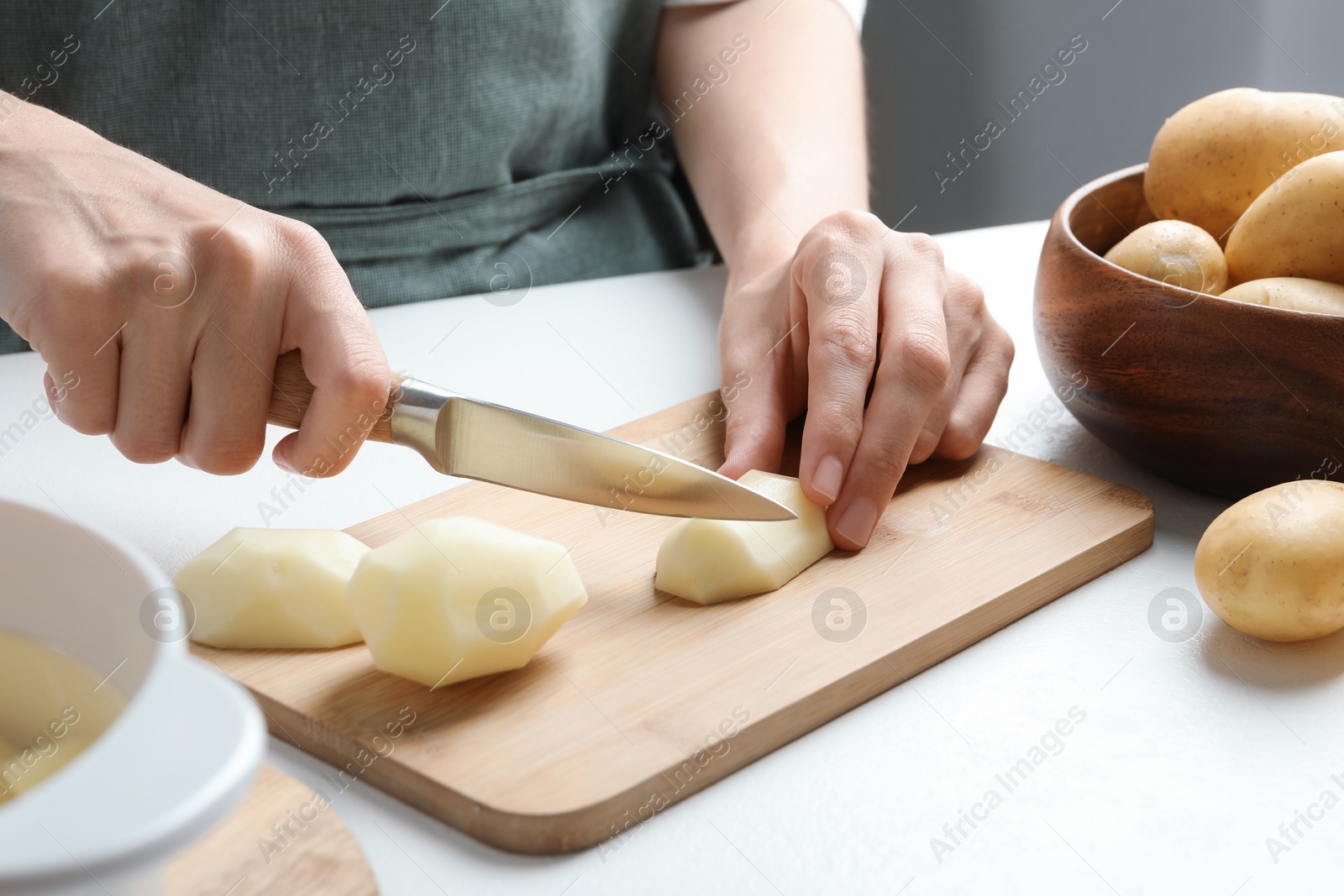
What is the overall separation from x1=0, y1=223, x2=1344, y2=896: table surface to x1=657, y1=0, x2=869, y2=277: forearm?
682 millimetres

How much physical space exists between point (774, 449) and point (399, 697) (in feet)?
1.52

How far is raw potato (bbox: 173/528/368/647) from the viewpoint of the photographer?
2.62 feet

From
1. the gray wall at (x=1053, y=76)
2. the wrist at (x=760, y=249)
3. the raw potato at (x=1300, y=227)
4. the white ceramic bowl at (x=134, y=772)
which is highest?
the white ceramic bowl at (x=134, y=772)

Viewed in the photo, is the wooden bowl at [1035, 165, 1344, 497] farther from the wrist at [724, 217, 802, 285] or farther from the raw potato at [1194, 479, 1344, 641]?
the wrist at [724, 217, 802, 285]

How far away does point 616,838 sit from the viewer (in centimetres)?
67

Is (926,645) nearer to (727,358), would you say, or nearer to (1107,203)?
(727,358)

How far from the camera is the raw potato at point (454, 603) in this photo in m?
0.73

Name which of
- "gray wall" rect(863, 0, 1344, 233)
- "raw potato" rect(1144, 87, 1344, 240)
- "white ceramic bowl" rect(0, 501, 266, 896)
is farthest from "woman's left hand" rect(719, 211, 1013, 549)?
"gray wall" rect(863, 0, 1344, 233)

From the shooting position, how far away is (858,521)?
94 centimetres

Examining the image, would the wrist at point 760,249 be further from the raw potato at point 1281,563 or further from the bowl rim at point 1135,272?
the raw potato at point 1281,563

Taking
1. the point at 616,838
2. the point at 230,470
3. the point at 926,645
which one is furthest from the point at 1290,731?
the point at 230,470

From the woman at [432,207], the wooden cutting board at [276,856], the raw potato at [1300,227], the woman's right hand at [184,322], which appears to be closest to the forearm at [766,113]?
the woman at [432,207]

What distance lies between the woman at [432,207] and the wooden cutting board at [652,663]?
91 millimetres

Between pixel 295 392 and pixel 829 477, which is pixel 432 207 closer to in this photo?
pixel 295 392
